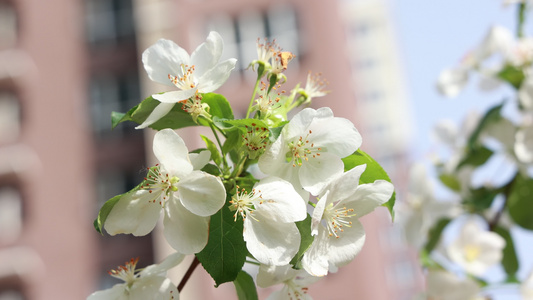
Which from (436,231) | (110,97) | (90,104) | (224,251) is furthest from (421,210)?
(90,104)

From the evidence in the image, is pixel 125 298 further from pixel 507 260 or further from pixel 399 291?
pixel 399 291

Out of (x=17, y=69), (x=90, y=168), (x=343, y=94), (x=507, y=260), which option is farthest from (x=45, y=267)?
(x=507, y=260)

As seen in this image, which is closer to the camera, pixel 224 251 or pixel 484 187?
pixel 224 251

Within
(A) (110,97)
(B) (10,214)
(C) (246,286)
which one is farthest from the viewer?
(A) (110,97)

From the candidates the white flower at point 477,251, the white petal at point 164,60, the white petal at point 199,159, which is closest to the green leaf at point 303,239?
the white petal at point 199,159

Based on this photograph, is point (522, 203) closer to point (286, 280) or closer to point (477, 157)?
point (477, 157)

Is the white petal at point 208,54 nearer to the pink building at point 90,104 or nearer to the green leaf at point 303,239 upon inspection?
the green leaf at point 303,239
